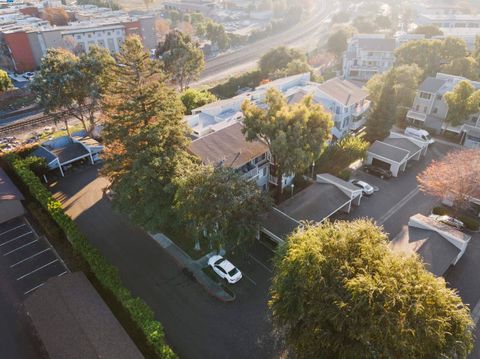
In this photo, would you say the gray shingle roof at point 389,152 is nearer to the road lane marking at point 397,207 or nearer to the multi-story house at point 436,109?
the road lane marking at point 397,207

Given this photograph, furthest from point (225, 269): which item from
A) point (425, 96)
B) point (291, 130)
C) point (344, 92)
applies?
point (425, 96)

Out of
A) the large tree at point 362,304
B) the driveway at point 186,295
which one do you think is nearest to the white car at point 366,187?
the driveway at point 186,295

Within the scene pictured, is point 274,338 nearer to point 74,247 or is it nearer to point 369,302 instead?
point 369,302

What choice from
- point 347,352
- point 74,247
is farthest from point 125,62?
point 347,352

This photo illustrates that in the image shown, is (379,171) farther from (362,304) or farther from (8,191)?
(8,191)

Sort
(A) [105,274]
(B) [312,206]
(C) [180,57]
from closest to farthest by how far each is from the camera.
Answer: (A) [105,274] < (B) [312,206] < (C) [180,57]
